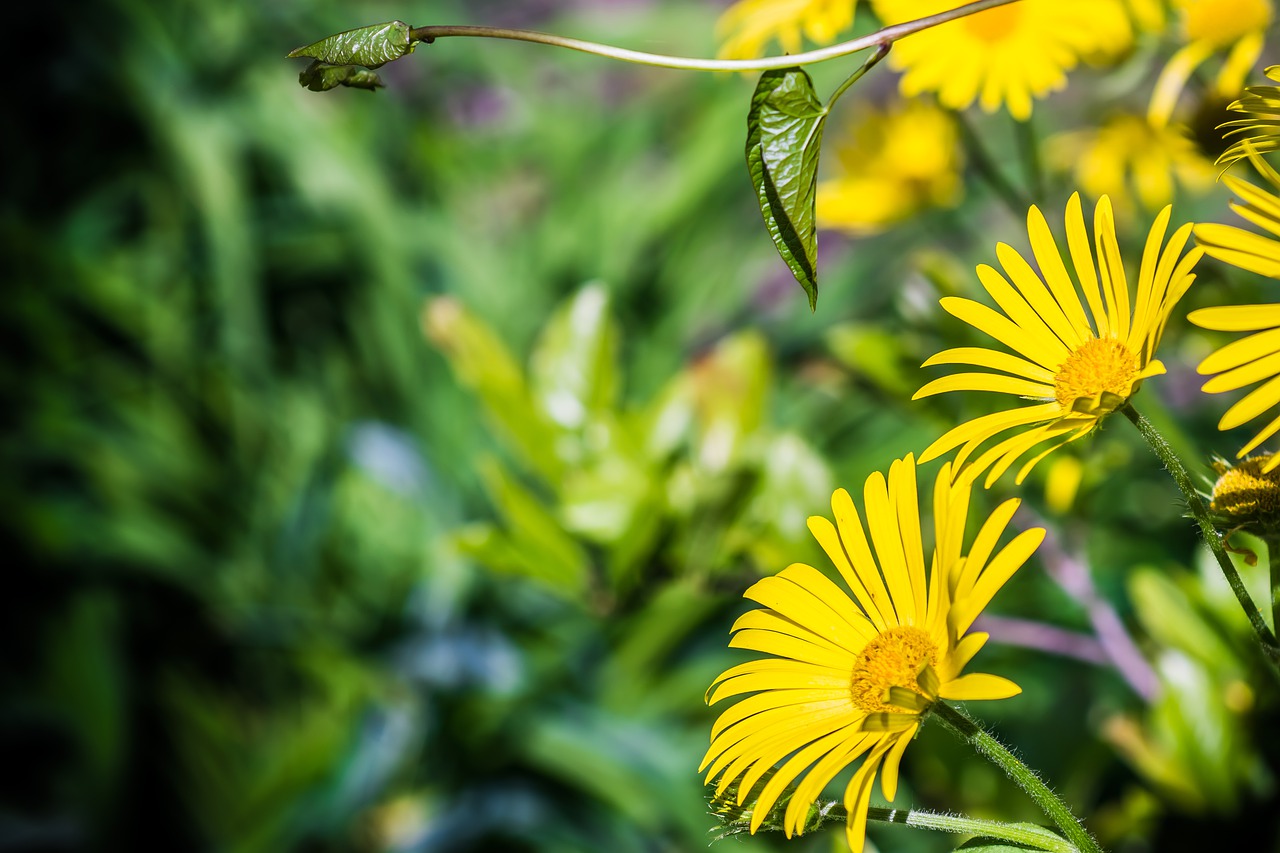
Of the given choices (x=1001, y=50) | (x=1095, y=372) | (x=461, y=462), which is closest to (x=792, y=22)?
(x=1001, y=50)

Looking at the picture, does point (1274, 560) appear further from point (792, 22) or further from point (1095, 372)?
point (792, 22)

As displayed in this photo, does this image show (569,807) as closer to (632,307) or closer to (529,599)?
(529,599)

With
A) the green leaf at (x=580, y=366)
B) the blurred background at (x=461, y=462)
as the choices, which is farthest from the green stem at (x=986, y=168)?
the green leaf at (x=580, y=366)

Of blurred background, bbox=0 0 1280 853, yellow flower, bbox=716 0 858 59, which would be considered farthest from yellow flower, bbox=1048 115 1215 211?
yellow flower, bbox=716 0 858 59

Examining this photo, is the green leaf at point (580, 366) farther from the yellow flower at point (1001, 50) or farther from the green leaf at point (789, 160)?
the green leaf at point (789, 160)

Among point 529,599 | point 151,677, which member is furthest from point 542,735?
point 151,677

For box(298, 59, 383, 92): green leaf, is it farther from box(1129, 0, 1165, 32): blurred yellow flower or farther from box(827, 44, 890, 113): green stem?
box(1129, 0, 1165, 32): blurred yellow flower
